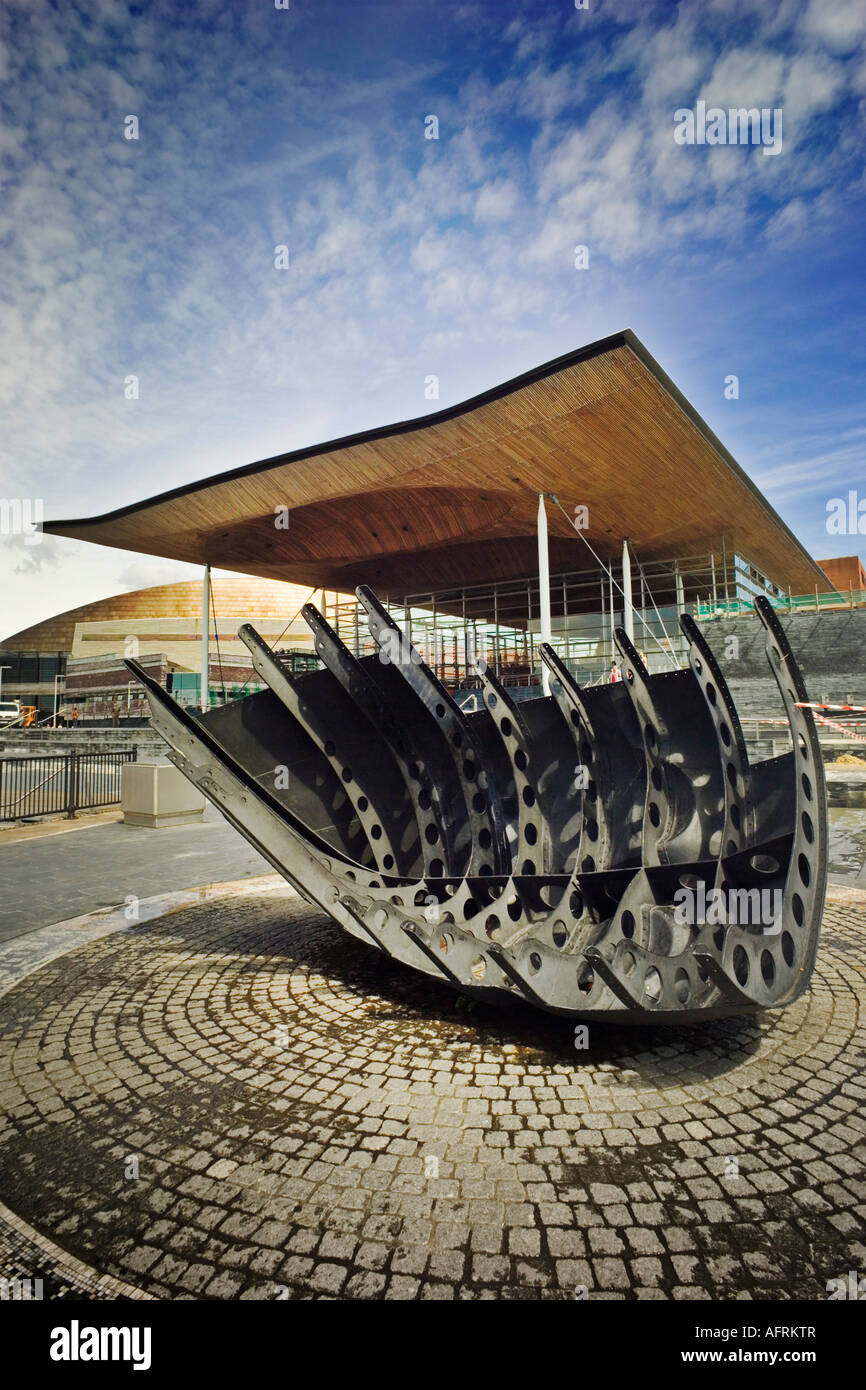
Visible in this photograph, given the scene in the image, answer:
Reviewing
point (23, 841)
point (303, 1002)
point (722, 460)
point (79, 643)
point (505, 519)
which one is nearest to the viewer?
point (303, 1002)

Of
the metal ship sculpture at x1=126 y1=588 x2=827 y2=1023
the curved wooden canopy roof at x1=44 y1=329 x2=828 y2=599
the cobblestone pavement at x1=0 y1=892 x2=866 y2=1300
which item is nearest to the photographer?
the cobblestone pavement at x1=0 y1=892 x2=866 y2=1300

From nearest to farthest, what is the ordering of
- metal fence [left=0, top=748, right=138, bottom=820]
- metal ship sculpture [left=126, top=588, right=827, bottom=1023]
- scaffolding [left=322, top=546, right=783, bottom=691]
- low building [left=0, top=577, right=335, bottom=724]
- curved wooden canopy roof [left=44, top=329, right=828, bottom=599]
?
metal ship sculpture [left=126, top=588, right=827, bottom=1023] → metal fence [left=0, top=748, right=138, bottom=820] → curved wooden canopy roof [left=44, top=329, right=828, bottom=599] → scaffolding [left=322, top=546, right=783, bottom=691] → low building [left=0, top=577, right=335, bottom=724]

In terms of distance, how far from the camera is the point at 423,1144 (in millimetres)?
3168

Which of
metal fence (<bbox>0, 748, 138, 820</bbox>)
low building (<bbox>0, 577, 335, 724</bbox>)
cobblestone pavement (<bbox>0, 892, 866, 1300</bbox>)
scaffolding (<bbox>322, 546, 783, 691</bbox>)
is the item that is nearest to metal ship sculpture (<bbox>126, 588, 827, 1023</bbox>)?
cobblestone pavement (<bbox>0, 892, 866, 1300</bbox>)

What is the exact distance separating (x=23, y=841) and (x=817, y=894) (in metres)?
12.5

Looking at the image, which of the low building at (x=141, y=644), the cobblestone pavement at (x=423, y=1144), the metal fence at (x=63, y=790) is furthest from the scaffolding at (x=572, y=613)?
the cobblestone pavement at (x=423, y=1144)

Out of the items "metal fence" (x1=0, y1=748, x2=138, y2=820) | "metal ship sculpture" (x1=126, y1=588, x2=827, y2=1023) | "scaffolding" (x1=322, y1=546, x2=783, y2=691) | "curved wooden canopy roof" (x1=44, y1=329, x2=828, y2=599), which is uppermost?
"curved wooden canopy roof" (x1=44, y1=329, x2=828, y2=599)

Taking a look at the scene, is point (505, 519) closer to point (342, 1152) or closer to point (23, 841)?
point (23, 841)

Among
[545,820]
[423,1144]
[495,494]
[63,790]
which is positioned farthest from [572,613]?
[423,1144]

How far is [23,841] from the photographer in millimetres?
12086

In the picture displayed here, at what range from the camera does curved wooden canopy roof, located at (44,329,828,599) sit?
15578 millimetres

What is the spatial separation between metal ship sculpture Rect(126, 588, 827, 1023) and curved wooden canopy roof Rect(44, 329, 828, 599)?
1102cm

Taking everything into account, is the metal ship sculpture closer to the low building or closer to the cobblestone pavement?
the cobblestone pavement
